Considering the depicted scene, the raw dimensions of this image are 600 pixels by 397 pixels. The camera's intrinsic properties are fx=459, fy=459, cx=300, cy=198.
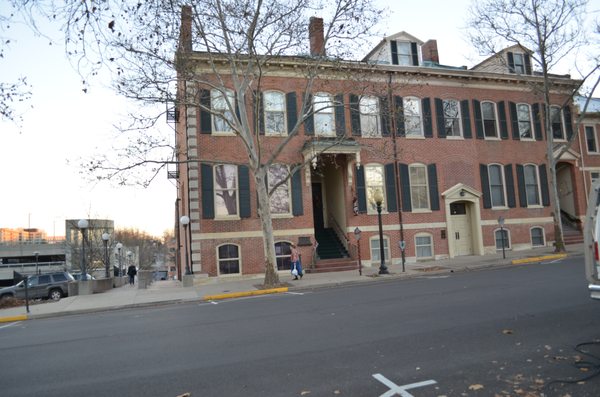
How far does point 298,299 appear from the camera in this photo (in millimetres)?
12414

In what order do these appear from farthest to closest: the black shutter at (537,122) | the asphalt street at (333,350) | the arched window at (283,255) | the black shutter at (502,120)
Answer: the black shutter at (537,122)
the black shutter at (502,120)
the arched window at (283,255)
the asphalt street at (333,350)

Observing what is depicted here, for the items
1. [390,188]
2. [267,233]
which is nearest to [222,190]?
[267,233]

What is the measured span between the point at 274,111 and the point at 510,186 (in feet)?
45.1

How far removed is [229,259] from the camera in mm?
20016

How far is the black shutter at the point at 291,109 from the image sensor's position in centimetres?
2142

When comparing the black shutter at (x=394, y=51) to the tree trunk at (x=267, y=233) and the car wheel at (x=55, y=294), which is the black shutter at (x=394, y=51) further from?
the car wheel at (x=55, y=294)

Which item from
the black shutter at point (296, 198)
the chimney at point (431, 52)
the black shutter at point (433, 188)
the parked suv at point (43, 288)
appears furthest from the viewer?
the chimney at point (431, 52)

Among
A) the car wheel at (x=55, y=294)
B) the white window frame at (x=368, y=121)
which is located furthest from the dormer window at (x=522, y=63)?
the car wheel at (x=55, y=294)

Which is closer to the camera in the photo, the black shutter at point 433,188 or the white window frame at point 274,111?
the white window frame at point 274,111

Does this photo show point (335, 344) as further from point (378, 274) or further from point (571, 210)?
point (571, 210)

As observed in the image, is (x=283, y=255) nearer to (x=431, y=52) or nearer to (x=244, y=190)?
(x=244, y=190)

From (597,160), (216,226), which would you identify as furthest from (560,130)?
(216,226)

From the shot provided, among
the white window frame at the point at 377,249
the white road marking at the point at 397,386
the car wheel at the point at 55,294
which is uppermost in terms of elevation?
the white window frame at the point at 377,249

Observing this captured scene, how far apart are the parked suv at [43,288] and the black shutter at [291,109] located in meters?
14.3
